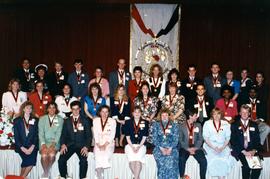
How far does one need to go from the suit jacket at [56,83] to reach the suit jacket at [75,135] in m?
1.60

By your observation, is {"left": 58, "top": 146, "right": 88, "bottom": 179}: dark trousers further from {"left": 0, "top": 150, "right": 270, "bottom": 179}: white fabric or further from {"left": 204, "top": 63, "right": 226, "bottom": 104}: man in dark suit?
{"left": 204, "top": 63, "right": 226, "bottom": 104}: man in dark suit

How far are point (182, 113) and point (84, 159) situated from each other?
6.93 feet

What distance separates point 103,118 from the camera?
803 centimetres

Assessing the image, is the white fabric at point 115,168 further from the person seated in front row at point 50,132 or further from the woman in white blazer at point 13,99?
the woman in white blazer at point 13,99

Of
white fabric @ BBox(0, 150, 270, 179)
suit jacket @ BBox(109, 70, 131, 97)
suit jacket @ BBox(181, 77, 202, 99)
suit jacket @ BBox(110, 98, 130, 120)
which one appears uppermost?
suit jacket @ BBox(109, 70, 131, 97)

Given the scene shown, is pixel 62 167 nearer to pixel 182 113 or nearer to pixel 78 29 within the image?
pixel 182 113

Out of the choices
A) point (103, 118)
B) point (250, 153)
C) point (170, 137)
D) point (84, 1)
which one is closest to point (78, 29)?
point (84, 1)

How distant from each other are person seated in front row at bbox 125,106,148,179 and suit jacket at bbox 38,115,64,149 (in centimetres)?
129

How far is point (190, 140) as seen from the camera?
26.2 feet

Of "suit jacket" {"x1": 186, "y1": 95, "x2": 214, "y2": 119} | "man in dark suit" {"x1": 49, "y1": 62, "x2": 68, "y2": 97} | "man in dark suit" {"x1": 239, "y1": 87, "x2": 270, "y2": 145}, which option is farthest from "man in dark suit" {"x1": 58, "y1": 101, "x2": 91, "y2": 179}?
"man in dark suit" {"x1": 239, "y1": 87, "x2": 270, "y2": 145}

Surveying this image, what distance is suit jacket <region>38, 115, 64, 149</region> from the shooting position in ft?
26.1

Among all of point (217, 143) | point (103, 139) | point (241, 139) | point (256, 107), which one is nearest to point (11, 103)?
point (103, 139)

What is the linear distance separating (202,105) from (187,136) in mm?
868

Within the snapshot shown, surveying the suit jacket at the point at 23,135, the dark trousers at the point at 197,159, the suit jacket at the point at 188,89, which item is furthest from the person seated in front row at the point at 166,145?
the suit jacket at the point at 23,135
